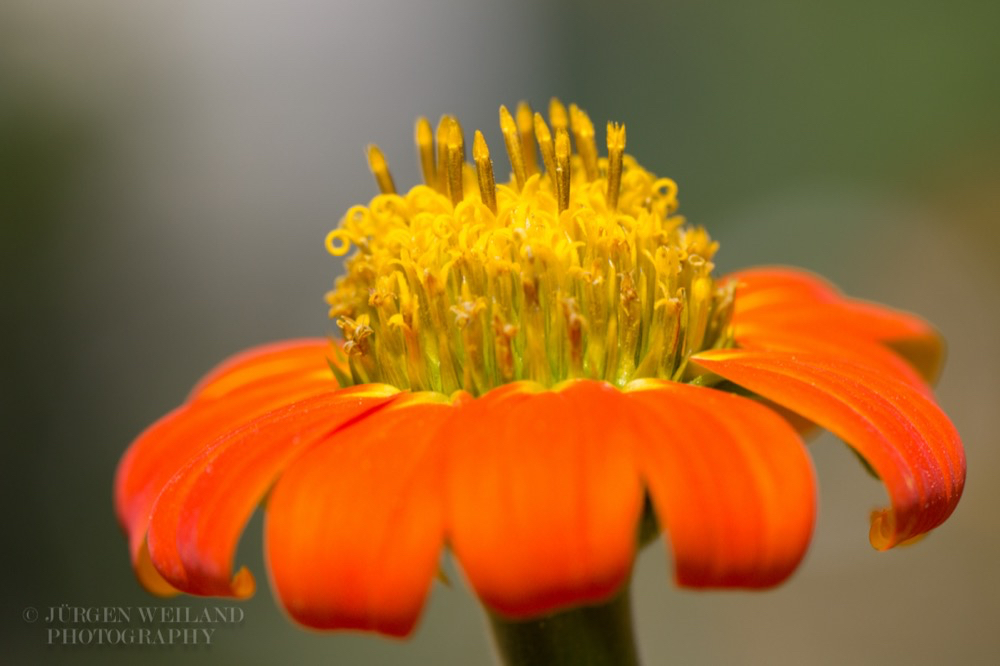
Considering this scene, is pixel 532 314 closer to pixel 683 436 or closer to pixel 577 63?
pixel 683 436

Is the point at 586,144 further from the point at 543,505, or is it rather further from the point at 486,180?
the point at 543,505

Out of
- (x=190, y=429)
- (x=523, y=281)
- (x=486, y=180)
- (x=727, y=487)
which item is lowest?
(x=190, y=429)

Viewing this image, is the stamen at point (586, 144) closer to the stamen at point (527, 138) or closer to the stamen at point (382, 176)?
the stamen at point (527, 138)

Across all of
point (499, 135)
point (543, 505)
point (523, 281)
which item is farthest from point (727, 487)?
point (499, 135)

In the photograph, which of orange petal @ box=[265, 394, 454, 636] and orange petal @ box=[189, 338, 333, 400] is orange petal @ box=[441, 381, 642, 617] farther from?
orange petal @ box=[189, 338, 333, 400]

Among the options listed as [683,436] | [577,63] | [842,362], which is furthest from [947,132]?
[683,436]

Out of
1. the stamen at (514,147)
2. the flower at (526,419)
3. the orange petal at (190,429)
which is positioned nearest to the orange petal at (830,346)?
the flower at (526,419)

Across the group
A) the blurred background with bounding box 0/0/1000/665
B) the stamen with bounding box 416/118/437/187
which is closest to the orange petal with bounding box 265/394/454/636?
the stamen with bounding box 416/118/437/187
